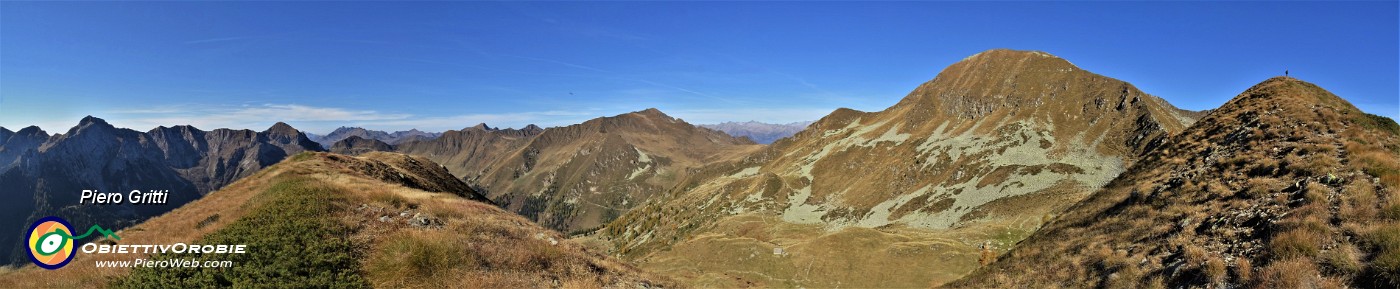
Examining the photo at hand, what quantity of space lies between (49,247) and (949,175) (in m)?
121

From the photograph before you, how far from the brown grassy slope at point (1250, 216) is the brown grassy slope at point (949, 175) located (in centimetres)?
2096

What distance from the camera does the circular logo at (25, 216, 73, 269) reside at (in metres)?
14.7

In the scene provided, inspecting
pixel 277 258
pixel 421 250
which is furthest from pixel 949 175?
pixel 277 258

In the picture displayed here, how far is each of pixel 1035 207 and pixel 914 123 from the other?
331ft

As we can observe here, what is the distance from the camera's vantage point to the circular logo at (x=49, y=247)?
14.7 m

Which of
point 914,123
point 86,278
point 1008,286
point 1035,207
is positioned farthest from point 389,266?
point 914,123

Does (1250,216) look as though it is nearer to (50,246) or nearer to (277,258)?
(277,258)

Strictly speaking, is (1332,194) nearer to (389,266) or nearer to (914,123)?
(389,266)

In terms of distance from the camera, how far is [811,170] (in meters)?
167

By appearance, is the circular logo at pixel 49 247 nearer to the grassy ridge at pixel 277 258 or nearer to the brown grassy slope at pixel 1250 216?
the grassy ridge at pixel 277 258

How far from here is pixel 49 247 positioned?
1491cm

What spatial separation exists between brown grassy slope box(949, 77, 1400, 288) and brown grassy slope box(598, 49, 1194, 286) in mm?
20956

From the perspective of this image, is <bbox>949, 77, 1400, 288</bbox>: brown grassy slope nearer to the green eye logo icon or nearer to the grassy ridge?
the grassy ridge

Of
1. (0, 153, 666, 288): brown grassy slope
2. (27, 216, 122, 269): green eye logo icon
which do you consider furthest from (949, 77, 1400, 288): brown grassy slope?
(27, 216, 122, 269): green eye logo icon
